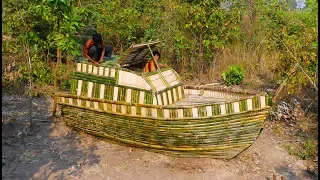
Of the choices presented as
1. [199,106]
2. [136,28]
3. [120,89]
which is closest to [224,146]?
[199,106]

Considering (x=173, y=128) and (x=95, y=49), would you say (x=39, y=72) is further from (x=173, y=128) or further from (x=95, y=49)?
(x=173, y=128)

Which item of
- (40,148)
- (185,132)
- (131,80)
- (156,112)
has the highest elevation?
(131,80)

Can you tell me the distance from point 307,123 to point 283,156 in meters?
2.31

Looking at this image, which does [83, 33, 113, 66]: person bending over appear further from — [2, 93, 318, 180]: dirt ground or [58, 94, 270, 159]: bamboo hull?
[2, 93, 318, 180]: dirt ground

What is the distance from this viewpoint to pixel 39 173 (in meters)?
7.38

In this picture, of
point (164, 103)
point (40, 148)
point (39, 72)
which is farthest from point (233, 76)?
point (40, 148)

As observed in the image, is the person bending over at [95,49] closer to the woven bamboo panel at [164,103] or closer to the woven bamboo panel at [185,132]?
the woven bamboo panel at [164,103]

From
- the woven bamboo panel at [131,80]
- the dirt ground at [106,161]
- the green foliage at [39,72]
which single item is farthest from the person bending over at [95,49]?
the green foliage at [39,72]

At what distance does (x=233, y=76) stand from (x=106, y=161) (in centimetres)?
724

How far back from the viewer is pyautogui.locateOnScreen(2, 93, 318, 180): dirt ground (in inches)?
299

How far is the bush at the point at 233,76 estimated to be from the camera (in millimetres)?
13523

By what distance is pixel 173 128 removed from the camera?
7895mm

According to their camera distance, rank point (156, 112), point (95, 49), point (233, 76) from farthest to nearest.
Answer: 1. point (233, 76)
2. point (95, 49)
3. point (156, 112)

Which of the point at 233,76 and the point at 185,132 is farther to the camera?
the point at 233,76
